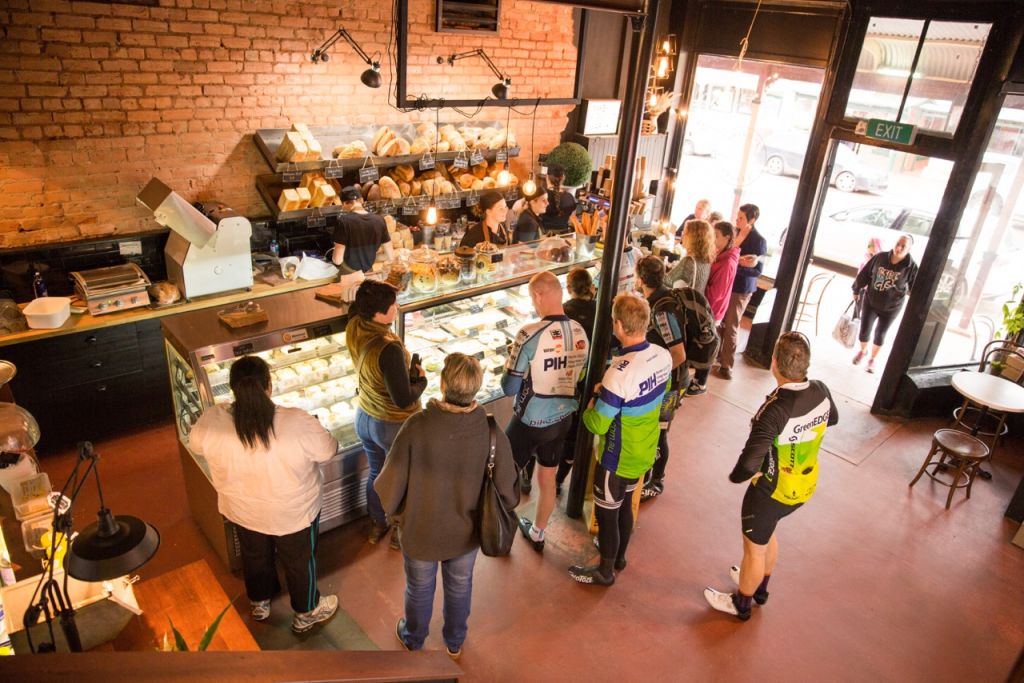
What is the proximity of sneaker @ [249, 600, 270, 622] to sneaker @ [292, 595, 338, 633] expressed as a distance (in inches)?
7.0

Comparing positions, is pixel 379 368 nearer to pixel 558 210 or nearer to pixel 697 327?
pixel 697 327

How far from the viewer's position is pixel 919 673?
4.30 m

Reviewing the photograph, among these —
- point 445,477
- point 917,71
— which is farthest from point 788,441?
point 917,71

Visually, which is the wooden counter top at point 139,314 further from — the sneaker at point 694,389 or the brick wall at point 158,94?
the sneaker at point 694,389

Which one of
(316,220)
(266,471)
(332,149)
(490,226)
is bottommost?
(266,471)

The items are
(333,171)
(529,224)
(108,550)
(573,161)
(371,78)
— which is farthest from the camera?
(573,161)

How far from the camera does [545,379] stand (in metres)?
4.42

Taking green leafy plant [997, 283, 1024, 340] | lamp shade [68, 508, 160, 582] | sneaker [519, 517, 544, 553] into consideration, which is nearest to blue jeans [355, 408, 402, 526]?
sneaker [519, 517, 544, 553]

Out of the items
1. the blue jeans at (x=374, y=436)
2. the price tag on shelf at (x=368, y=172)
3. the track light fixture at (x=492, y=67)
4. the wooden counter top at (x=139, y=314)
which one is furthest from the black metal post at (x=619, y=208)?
the track light fixture at (x=492, y=67)

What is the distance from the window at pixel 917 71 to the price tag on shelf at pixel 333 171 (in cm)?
522

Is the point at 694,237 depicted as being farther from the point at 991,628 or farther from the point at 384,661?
the point at 384,661

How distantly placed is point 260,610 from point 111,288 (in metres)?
3.03

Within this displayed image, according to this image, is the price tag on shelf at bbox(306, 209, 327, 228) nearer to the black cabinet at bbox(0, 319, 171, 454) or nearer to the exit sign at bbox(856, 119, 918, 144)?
the black cabinet at bbox(0, 319, 171, 454)

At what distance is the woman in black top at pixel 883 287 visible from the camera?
733 centimetres
